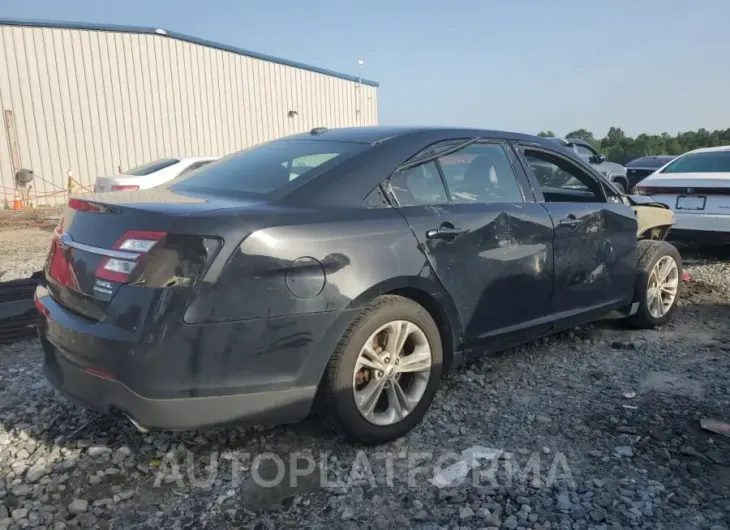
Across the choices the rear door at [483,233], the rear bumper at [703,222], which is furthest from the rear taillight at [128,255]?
the rear bumper at [703,222]

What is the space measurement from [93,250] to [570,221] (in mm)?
2800

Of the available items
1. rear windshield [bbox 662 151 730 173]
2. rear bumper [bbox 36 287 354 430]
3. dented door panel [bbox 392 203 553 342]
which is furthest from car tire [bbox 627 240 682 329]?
rear windshield [bbox 662 151 730 173]

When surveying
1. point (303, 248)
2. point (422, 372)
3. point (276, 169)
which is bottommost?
point (422, 372)

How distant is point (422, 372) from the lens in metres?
3.06

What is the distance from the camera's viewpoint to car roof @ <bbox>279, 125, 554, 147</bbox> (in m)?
3.31

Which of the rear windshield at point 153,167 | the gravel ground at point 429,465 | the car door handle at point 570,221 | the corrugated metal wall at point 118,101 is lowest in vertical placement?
the gravel ground at point 429,465

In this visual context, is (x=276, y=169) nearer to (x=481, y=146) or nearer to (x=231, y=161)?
(x=231, y=161)

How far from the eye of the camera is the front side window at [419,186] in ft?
10.00

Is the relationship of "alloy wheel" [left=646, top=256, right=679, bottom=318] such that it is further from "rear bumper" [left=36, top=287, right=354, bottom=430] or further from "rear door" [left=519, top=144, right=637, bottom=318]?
"rear bumper" [left=36, top=287, right=354, bottom=430]

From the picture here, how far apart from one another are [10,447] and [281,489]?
139cm

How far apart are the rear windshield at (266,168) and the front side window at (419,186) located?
10.9 inches

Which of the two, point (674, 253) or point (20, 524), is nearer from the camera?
point (20, 524)

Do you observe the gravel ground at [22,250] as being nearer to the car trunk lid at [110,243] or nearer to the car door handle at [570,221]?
the car trunk lid at [110,243]

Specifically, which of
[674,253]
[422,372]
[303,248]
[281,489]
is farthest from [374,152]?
[674,253]
